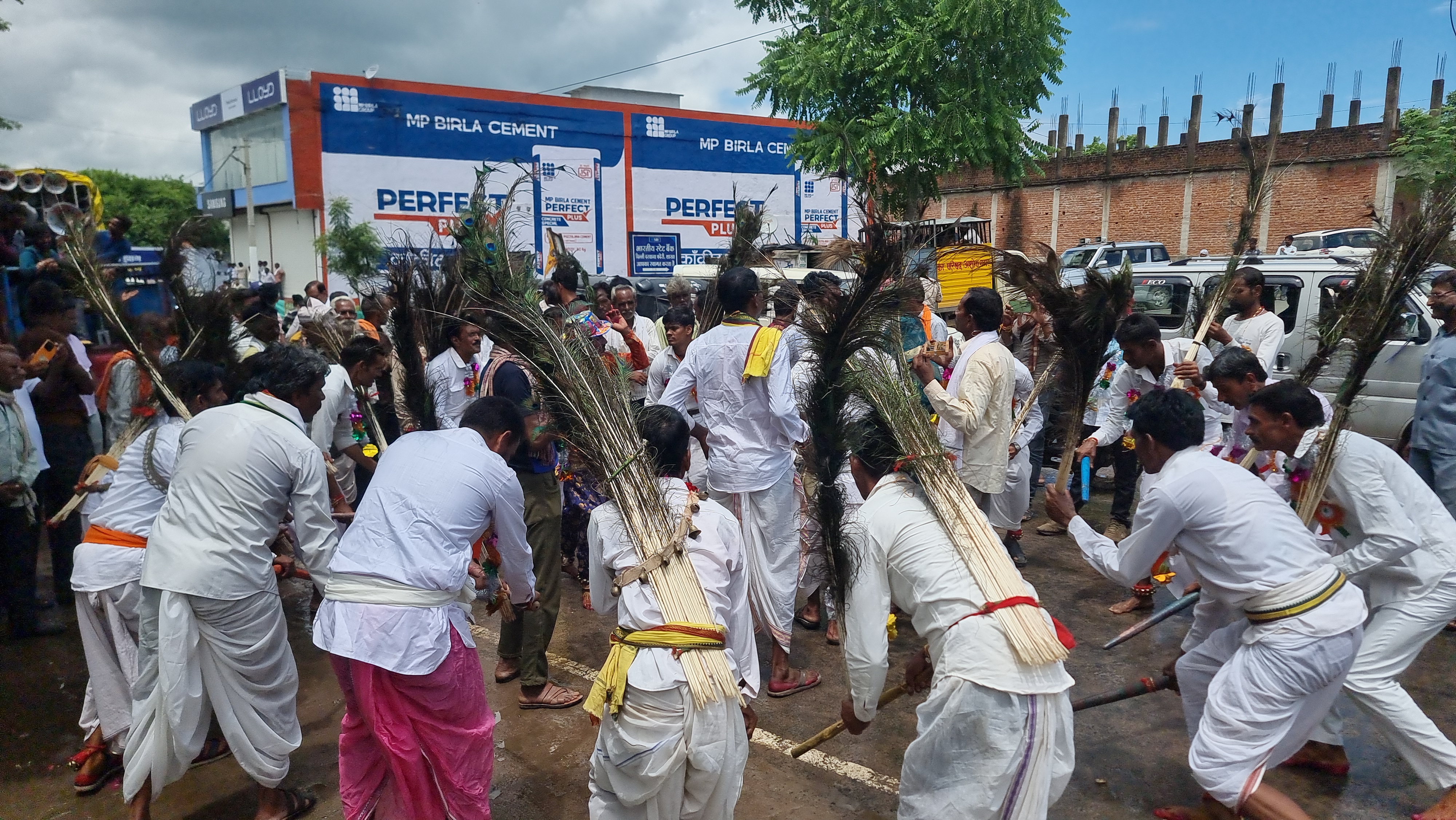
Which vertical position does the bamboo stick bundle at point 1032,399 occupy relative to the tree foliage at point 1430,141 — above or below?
below

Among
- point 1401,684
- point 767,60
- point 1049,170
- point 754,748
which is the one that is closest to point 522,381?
point 754,748

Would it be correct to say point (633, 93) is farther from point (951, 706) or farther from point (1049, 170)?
point (951, 706)

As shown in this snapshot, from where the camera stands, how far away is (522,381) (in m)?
4.38

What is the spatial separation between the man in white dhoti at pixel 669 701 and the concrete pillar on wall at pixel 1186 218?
2644 cm

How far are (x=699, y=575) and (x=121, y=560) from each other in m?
2.46

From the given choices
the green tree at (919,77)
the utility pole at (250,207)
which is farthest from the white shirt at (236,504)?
the utility pole at (250,207)

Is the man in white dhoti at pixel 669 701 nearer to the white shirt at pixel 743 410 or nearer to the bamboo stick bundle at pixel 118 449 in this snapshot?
the white shirt at pixel 743 410

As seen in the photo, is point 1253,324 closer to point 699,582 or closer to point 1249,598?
point 1249,598

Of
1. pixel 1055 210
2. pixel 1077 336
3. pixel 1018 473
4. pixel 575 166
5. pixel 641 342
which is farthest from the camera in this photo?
pixel 1055 210

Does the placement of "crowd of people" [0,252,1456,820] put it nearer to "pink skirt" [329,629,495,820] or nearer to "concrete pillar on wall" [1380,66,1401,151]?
"pink skirt" [329,629,495,820]

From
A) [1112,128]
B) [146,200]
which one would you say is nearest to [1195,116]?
[1112,128]

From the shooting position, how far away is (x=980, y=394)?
15.4ft

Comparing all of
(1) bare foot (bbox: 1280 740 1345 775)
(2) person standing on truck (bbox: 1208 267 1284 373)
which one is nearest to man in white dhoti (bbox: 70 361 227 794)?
(1) bare foot (bbox: 1280 740 1345 775)

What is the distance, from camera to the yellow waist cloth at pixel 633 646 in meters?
2.42
